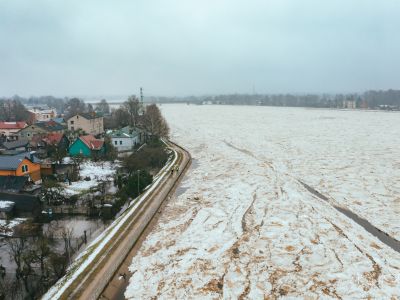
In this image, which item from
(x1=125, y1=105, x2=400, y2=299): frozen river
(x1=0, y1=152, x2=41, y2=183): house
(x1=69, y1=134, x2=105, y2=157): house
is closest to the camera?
(x1=125, y1=105, x2=400, y2=299): frozen river

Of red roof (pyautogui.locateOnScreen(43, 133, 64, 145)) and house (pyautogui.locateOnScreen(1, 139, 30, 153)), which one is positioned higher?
red roof (pyautogui.locateOnScreen(43, 133, 64, 145))

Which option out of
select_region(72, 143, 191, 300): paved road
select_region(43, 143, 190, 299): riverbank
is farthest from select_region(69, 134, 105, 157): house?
select_region(72, 143, 191, 300): paved road

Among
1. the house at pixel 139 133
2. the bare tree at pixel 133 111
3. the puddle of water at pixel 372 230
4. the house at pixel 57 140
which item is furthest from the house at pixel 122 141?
the puddle of water at pixel 372 230

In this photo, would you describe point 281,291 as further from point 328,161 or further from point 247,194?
point 328,161

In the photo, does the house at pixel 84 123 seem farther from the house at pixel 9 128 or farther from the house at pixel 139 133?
the house at pixel 9 128

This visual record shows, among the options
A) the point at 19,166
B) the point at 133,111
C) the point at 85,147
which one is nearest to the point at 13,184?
the point at 19,166

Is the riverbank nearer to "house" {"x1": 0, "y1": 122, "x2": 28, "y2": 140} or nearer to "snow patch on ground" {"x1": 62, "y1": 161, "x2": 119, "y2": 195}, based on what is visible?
"snow patch on ground" {"x1": 62, "y1": 161, "x2": 119, "y2": 195}
